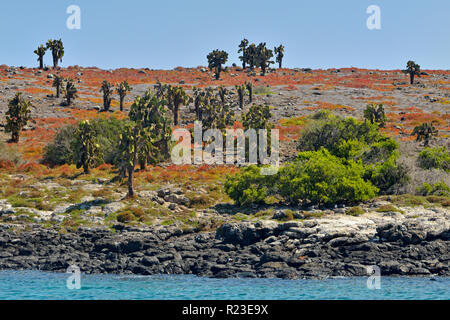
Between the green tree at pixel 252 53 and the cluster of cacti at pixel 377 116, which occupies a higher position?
the green tree at pixel 252 53

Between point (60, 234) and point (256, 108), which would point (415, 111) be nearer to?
point (256, 108)

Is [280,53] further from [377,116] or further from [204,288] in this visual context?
[204,288]

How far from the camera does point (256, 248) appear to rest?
36781mm

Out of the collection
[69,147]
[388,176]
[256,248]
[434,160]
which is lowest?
[256,248]

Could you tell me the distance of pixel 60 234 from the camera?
129 ft

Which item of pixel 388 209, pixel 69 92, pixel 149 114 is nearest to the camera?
pixel 388 209

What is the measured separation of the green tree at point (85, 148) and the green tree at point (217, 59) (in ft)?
294

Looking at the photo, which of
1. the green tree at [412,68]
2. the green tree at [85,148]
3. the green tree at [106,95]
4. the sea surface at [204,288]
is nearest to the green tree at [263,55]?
the green tree at [412,68]

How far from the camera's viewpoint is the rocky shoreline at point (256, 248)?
3366cm

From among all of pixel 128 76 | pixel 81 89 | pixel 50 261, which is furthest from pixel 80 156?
pixel 128 76

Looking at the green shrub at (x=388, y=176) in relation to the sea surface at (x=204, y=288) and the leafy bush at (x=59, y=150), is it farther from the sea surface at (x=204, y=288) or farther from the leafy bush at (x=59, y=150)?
the leafy bush at (x=59, y=150)

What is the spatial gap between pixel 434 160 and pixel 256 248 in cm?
2687

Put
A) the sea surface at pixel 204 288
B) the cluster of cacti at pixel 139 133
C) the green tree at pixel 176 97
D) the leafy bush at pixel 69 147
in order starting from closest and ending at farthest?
the sea surface at pixel 204 288 → the cluster of cacti at pixel 139 133 → the leafy bush at pixel 69 147 → the green tree at pixel 176 97

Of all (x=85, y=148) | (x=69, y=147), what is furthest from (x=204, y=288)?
(x=69, y=147)
